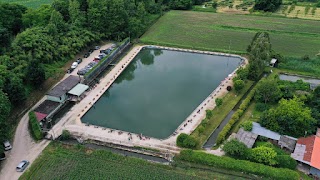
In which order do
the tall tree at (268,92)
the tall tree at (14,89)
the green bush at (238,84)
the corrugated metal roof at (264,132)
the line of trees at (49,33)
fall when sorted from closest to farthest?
the corrugated metal roof at (264,132)
the tall tree at (14,89)
the tall tree at (268,92)
the line of trees at (49,33)
the green bush at (238,84)

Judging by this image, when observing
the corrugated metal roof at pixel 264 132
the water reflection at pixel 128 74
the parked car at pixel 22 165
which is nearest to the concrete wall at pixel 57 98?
the water reflection at pixel 128 74

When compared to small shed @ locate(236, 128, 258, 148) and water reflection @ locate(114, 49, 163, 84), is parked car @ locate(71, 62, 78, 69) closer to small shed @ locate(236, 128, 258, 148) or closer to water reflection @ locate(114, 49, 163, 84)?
water reflection @ locate(114, 49, 163, 84)

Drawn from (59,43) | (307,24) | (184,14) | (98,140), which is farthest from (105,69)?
(307,24)

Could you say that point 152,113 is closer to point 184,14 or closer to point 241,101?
point 241,101

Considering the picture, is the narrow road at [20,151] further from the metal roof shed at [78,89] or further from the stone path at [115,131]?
the metal roof shed at [78,89]

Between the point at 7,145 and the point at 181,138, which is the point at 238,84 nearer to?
the point at 181,138

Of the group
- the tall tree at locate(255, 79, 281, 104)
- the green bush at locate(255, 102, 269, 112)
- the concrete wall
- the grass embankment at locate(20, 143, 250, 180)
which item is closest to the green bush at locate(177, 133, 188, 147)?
the grass embankment at locate(20, 143, 250, 180)
